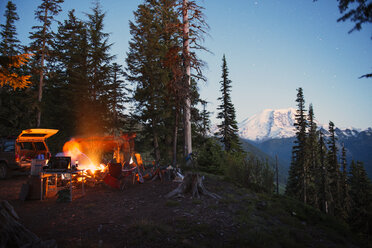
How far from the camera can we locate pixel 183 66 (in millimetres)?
14133

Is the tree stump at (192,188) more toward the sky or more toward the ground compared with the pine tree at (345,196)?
more toward the sky

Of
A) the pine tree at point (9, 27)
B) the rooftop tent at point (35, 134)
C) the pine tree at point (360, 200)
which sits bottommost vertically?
the pine tree at point (360, 200)

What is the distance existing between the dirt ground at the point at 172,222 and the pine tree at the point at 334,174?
3668 centimetres

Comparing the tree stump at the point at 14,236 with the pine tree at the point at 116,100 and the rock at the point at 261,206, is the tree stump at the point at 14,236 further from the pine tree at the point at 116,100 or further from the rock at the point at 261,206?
the pine tree at the point at 116,100

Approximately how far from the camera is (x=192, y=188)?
7.18 meters

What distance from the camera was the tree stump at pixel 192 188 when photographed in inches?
274

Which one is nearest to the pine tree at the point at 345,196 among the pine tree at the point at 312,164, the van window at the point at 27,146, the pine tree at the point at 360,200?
the pine tree at the point at 360,200

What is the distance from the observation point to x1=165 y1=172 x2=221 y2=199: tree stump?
696cm

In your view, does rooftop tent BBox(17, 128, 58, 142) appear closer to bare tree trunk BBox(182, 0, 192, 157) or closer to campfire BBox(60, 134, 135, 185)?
campfire BBox(60, 134, 135, 185)

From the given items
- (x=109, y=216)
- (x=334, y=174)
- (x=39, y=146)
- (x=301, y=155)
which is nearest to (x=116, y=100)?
(x=39, y=146)

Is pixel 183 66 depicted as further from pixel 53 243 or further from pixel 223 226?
pixel 53 243

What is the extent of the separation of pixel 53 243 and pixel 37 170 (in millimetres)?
4933

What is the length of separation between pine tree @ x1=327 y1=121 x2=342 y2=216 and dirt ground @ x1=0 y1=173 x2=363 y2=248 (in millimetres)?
36684

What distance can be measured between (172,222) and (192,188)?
2576 mm
